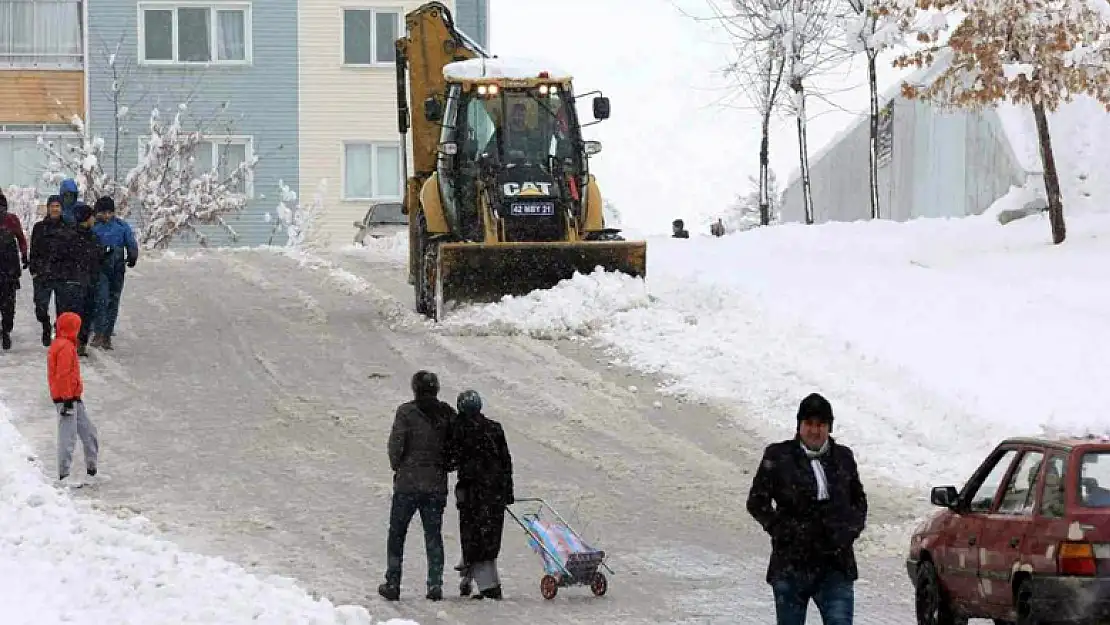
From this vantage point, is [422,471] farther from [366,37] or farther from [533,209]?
[366,37]

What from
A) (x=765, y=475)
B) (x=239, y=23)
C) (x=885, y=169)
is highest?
(x=239, y=23)

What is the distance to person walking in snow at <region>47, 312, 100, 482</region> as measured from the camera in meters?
16.1

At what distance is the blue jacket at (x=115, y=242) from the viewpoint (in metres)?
22.3

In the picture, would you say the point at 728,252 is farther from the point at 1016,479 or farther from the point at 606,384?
the point at 1016,479

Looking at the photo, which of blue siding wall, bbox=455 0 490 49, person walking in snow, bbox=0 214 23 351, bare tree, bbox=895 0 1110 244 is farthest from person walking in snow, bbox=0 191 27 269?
blue siding wall, bbox=455 0 490 49

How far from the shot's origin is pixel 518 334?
77.3 ft

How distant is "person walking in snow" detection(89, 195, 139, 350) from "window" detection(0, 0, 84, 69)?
24689 millimetres

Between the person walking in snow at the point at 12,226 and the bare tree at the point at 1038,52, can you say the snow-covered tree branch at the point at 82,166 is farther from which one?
the bare tree at the point at 1038,52

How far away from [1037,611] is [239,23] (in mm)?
39069

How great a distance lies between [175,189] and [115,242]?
2075 cm

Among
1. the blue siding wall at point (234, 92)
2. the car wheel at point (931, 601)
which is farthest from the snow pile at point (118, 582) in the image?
the blue siding wall at point (234, 92)

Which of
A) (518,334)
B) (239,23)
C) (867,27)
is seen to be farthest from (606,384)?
(239,23)

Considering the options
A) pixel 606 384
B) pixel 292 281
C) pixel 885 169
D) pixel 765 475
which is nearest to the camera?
pixel 765 475

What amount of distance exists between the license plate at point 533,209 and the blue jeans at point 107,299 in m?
4.89
